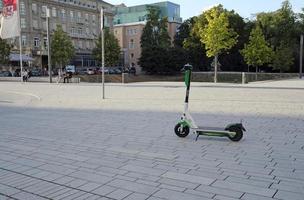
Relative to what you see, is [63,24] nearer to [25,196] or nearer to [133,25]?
[133,25]

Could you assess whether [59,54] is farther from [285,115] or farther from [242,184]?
[242,184]

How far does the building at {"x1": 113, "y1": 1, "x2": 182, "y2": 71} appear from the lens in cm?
9068

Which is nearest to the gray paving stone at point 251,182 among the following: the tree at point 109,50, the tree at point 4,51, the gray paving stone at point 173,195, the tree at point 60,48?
the gray paving stone at point 173,195

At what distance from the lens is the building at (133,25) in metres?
90.7

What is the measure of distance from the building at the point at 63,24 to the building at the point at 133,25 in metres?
3.81

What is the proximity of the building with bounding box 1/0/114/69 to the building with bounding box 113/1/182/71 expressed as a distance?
12.5ft

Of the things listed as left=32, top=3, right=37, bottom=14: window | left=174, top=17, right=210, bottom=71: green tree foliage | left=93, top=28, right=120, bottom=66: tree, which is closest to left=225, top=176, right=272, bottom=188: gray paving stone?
left=174, top=17, right=210, bottom=71: green tree foliage

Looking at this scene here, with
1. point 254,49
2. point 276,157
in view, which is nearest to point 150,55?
point 254,49

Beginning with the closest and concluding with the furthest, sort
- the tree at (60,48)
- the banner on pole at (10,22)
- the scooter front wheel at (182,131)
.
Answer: the scooter front wheel at (182,131) < the banner on pole at (10,22) < the tree at (60,48)

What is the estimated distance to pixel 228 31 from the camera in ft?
131

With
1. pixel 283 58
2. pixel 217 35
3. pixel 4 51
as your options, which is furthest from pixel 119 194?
pixel 4 51

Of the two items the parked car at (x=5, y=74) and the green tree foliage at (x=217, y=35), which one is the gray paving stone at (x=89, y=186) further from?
the parked car at (x=5, y=74)

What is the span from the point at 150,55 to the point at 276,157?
55.1m

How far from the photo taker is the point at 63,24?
81.0 meters
